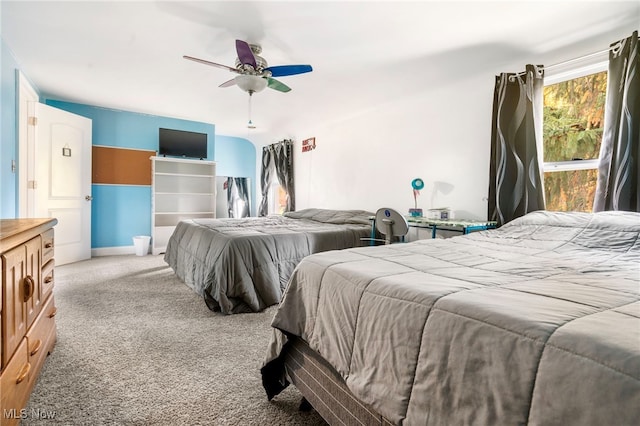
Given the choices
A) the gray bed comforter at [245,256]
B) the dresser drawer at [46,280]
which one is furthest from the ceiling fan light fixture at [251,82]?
the dresser drawer at [46,280]

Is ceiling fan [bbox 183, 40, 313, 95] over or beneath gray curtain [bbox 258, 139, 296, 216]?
over

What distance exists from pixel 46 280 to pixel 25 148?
254 cm

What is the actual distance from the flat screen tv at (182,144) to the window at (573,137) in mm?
5014

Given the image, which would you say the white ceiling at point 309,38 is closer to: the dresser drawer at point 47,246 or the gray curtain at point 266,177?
the dresser drawer at point 47,246

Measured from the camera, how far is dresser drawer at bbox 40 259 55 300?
5.87 feet

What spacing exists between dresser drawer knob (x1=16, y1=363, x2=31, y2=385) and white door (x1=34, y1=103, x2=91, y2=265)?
3.32 metres

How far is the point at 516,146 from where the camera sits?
9.65 ft

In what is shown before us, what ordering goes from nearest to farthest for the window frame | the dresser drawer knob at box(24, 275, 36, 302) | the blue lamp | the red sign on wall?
the dresser drawer knob at box(24, 275, 36, 302) < the window frame < the blue lamp < the red sign on wall

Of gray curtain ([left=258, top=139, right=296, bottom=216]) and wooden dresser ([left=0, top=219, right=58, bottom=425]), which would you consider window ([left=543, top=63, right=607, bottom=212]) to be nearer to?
wooden dresser ([left=0, top=219, right=58, bottom=425])

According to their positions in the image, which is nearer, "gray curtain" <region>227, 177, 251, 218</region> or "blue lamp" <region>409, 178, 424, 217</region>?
"blue lamp" <region>409, 178, 424, 217</region>

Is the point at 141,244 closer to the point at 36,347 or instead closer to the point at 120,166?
the point at 120,166

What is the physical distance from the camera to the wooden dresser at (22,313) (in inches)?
45.2

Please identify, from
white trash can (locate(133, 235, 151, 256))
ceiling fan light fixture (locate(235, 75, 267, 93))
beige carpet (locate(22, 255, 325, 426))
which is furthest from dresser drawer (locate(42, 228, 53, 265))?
white trash can (locate(133, 235, 151, 256))

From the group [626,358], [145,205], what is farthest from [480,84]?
[145,205]
